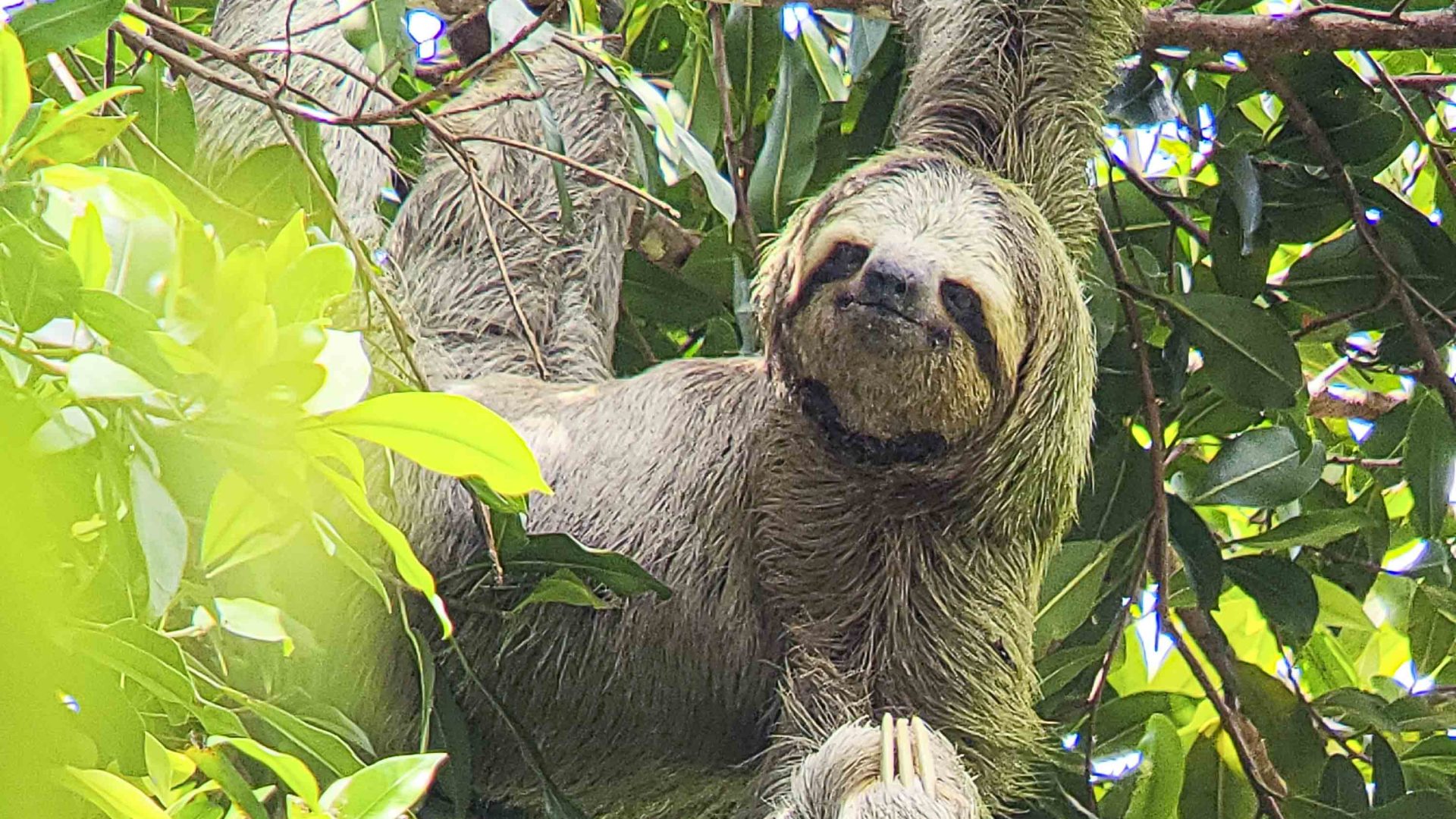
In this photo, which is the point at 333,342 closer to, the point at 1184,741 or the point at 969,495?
the point at 969,495

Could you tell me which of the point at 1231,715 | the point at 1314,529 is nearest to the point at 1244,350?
the point at 1314,529

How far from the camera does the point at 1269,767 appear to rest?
15.1 feet

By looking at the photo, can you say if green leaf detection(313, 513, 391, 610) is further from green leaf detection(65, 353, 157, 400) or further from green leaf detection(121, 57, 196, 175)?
green leaf detection(121, 57, 196, 175)

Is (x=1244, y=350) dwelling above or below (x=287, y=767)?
below

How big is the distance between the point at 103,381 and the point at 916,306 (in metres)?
2.14

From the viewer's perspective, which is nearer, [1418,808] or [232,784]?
[232,784]

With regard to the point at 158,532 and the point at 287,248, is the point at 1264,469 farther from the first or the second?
the point at 158,532

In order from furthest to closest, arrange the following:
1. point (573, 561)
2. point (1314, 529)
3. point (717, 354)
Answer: point (717, 354)
point (1314, 529)
point (573, 561)

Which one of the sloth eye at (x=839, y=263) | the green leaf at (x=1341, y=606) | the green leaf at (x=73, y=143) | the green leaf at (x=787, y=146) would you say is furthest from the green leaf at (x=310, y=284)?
the green leaf at (x=1341, y=606)

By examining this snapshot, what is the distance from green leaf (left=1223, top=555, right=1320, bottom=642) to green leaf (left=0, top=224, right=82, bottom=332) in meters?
3.56

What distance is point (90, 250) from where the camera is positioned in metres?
1.61

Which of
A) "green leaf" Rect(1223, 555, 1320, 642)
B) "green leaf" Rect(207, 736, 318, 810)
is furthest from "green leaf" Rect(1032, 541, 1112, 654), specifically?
"green leaf" Rect(207, 736, 318, 810)

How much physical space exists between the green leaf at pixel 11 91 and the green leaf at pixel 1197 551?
3318 millimetres

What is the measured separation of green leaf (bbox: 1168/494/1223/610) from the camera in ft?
13.8
